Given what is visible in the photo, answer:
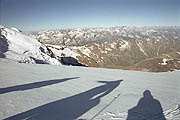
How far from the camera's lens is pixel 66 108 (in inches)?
274

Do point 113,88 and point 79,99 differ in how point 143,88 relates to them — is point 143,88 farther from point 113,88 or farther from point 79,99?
point 79,99

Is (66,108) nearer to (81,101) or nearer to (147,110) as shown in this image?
(81,101)

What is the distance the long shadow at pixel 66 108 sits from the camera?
6082 millimetres

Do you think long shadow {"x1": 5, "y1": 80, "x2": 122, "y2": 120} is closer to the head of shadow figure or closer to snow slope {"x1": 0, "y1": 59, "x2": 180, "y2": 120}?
snow slope {"x1": 0, "y1": 59, "x2": 180, "y2": 120}

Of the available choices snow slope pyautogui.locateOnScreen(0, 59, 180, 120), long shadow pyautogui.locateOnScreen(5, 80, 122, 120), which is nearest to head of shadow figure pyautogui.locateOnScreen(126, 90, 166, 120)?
snow slope pyautogui.locateOnScreen(0, 59, 180, 120)

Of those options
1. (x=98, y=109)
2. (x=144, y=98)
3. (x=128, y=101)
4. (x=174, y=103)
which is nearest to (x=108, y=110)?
(x=98, y=109)

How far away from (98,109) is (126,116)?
125 cm

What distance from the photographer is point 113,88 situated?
10484 mm

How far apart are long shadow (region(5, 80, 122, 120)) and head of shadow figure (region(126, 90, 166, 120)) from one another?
5.99ft

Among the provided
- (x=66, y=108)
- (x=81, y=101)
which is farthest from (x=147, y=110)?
(x=66, y=108)

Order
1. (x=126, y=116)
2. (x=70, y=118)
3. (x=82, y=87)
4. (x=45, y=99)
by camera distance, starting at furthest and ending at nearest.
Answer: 1. (x=82, y=87)
2. (x=45, y=99)
3. (x=126, y=116)
4. (x=70, y=118)

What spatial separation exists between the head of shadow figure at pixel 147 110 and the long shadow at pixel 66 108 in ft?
5.99

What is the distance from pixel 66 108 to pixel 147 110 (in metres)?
3.72

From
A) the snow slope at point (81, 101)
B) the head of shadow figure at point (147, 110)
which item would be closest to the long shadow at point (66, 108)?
the snow slope at point (81, 101)
